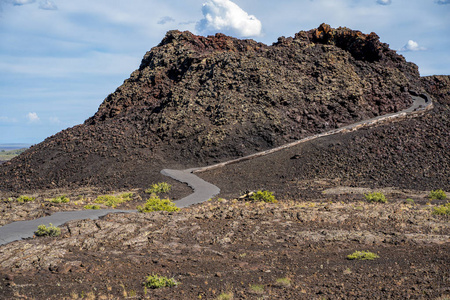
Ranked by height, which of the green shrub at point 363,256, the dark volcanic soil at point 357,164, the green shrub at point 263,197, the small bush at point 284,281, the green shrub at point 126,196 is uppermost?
the dark volcanic soil at point 357,164

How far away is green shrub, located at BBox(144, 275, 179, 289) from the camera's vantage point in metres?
8.78

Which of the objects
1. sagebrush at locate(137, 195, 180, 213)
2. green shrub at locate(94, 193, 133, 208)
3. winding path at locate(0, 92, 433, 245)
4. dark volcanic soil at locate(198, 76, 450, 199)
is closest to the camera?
winding path at locate(0, 92, 433, 245)

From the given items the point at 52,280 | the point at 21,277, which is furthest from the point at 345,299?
the point at 21,277

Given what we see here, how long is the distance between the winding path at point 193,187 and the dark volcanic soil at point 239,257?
1029mm

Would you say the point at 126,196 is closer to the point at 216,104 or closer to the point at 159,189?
the point at 159,189

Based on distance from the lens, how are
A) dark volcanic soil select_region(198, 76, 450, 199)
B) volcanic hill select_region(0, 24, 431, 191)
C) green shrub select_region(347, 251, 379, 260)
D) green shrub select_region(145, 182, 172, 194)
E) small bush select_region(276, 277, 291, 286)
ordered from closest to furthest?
small bush select_region(276, 277, 291, 286) → green shrub select_region(347, 251, 379, 260) → green shrub select_region(145, 182, 172, 194) → dark volcanic soil select_region(198, 76, 450, 199) → volcanic hill select_region(0, 24, 431, 191)

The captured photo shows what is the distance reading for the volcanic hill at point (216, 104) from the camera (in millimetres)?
34406

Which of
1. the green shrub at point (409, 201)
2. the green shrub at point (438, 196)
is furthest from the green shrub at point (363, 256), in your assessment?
the green shrub at point (438, 196)

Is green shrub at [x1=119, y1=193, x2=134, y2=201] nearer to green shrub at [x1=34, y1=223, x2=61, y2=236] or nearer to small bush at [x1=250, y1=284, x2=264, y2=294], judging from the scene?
green shrub at [x1=34, y1=223, x2=61, y2=236]

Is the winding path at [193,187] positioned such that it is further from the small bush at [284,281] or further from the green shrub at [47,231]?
the small bush at [284,281]

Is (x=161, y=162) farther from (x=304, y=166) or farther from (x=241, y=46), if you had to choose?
(x=241, y=46)

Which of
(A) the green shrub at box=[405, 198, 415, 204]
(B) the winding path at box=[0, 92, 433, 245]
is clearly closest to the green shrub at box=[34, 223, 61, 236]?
(B) the winding path at box=[0, 92, 433, 245]

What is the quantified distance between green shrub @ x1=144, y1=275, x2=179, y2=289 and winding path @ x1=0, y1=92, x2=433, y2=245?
17.9 feet

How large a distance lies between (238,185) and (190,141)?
1042cm
